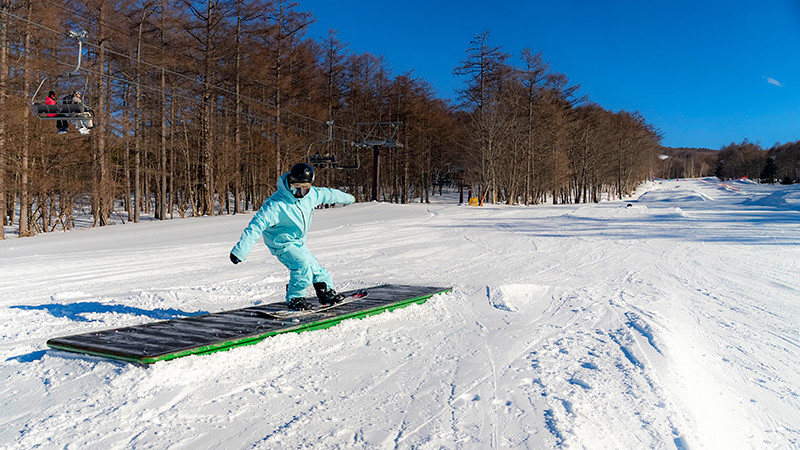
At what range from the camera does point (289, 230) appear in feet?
16.7

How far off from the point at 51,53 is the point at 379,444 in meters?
24.1

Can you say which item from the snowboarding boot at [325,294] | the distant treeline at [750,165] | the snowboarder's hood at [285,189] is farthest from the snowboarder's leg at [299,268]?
the distant treeline at [750,165]

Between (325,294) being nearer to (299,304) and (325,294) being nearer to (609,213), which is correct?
(299,304)

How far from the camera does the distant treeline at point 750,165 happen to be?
276 feet

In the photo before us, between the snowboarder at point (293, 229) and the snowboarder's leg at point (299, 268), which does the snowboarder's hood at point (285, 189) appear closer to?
the snowboarder at point (293, 229)

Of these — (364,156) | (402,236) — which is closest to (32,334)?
(402,236)

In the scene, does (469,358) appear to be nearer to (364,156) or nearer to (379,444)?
(379,444)

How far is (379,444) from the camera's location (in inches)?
109

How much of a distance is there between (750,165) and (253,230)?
131760mm

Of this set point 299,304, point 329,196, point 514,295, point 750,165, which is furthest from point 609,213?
point 750,165

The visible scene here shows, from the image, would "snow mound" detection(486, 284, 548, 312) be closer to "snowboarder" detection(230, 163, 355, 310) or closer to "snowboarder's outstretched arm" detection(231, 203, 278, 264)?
"snowboarder" detection(230, 163, 355, 310)

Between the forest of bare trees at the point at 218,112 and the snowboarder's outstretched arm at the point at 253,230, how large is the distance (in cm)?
935

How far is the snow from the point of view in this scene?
116 inches

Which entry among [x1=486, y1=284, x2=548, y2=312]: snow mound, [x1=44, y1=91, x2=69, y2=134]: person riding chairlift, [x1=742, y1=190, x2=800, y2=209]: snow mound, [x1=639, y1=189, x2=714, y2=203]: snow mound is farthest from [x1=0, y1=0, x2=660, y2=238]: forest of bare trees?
[x1=742, y1=190, x2=800, y2=209]: snow mound
